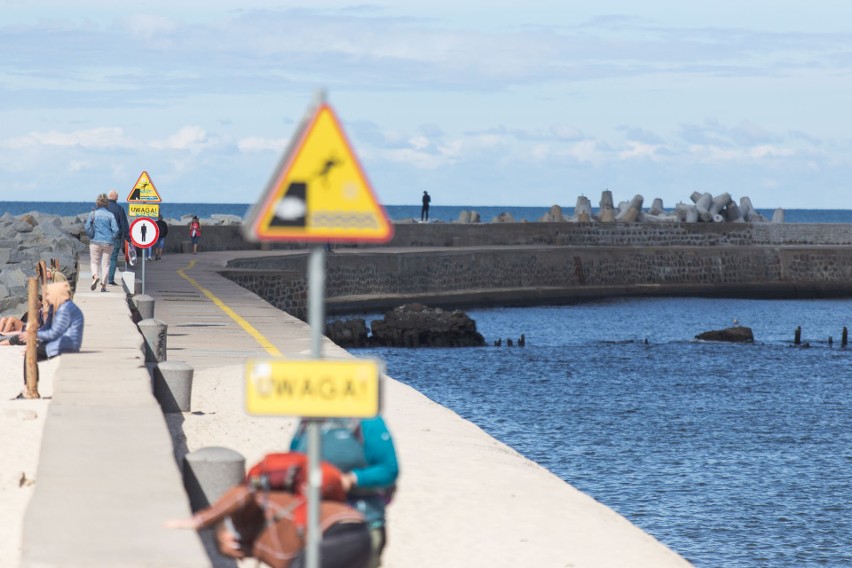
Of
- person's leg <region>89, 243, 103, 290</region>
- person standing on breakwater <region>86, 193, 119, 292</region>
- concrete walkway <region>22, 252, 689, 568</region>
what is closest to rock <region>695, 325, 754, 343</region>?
person standing on breakwater <region>86, 193, 119, 292</region>

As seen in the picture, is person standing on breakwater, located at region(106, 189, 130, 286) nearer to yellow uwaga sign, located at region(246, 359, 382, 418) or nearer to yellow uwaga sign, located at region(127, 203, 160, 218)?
yellow uwaga sign, located at region(127, 203, 160, 218)

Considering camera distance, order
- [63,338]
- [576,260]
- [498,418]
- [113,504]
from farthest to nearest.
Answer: [576,260] → [498,418] → [63,338] → [113,504]

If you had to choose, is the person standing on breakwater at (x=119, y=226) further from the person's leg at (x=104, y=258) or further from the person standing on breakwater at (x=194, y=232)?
the person standing on breakwater at (x=194, y=232)

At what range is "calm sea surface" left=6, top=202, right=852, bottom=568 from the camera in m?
16.4

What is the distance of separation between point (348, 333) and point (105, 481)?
3153 cm

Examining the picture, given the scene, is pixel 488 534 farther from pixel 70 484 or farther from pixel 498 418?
pixel 498 418

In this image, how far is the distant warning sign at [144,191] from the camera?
2525 cm

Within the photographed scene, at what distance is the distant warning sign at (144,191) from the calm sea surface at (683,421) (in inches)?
263

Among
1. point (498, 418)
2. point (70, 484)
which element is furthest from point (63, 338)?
point (498, 418)

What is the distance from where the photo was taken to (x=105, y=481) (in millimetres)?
7379

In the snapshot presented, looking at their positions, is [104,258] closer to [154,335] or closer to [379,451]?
[154,335]

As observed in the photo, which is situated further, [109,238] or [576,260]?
[576,260]

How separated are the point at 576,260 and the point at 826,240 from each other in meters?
17.4

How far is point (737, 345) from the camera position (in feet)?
137
